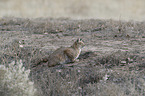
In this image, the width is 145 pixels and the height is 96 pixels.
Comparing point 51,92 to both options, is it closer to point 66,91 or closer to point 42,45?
point 66,91

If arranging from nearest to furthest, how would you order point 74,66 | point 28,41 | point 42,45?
1. point 74,66
2. point 42,45
3. point 28,41

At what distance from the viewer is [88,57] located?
7711 millimetres

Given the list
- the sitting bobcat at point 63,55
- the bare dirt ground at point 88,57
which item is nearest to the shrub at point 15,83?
the bare dirt ground at point 88,57

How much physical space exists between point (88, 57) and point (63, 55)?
3.15 feet

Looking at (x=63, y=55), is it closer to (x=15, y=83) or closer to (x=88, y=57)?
(x=88, y=57)

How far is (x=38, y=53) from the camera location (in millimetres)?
8148

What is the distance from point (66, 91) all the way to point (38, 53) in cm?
280

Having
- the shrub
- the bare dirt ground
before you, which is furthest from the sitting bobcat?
the shrub

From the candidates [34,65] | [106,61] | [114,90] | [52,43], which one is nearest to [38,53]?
[34,65]

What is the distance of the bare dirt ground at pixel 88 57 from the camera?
5.88 metres

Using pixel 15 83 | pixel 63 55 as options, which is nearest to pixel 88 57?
pixel 63 55

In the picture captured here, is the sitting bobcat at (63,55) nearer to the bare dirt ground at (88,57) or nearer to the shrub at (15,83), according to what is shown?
the bare dirt ground at (88,57)

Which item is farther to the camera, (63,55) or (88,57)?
(88,57)

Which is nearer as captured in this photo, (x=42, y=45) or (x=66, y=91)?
(x=66, y=91)
